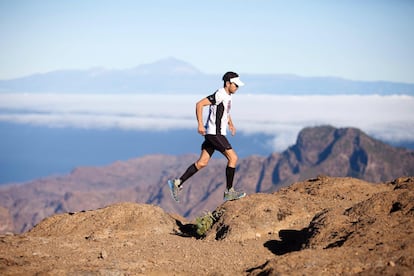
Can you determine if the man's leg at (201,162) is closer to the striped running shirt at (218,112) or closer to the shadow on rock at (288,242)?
the striped running shirt at (218,112)

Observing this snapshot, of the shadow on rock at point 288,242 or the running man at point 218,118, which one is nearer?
the shadow on rock at point 288,242

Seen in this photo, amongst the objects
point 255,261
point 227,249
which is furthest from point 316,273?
point 227,249

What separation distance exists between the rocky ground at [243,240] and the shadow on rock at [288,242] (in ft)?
0.06

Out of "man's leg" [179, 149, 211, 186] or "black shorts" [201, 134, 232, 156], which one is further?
"man's leg" [179, 149, 211, 186]

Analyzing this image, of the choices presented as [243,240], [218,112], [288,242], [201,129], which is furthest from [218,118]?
[288,242]

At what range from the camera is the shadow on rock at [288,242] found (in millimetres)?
11797

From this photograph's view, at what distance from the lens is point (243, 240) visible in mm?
12609

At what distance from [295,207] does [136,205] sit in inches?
141

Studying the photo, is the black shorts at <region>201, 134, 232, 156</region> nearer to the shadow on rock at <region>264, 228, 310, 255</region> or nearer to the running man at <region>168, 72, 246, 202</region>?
the running man at <region>168, 72, 246, 202</region>

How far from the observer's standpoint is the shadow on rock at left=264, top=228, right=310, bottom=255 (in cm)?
1180

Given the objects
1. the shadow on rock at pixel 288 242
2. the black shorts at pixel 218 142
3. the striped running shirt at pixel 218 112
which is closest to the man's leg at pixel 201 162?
the black shorts at pixel 218 142

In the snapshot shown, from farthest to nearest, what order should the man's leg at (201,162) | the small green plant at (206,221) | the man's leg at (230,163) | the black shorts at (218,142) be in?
the man's leg at (201,162)
the man's leg at (230,163)
the black shorts at (218,142)
the small green plant at (206,221)

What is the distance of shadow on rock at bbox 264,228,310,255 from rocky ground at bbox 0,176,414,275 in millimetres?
18

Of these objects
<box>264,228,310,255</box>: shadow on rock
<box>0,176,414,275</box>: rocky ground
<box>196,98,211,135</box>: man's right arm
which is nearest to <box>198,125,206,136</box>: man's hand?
<box>196,98,211,135</box>: man's right arm
